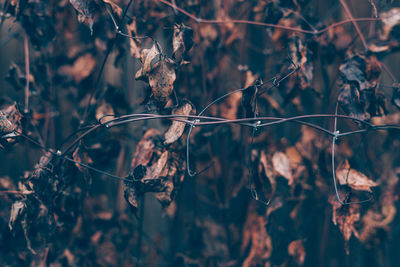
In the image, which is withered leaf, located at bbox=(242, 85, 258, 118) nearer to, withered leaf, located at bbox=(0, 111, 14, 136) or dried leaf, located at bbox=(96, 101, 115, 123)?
dried leaf, located at bbox=(96, 101, 115, 123)

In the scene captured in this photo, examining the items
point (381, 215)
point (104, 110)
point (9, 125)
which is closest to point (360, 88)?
point (381, 215)

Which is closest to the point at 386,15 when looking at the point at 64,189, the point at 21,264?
the point at 64,189

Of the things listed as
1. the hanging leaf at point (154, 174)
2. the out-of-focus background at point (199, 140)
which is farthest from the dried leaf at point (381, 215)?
the hanging leaf at point (154, 174)

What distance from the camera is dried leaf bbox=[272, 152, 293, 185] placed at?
113 cm

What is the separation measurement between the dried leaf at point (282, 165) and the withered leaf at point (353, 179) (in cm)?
16

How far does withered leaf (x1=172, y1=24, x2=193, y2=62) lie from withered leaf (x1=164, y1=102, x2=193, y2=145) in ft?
0.49

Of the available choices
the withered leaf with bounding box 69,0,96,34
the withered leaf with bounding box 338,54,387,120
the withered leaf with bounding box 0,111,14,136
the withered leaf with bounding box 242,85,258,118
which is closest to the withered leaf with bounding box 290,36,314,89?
the withered leaf with bounding box 338,54,387,120

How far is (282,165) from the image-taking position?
1141 millimetres

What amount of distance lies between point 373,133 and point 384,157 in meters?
0.17

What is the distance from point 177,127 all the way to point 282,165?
413 millimetres

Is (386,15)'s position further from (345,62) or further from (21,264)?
(21,264)

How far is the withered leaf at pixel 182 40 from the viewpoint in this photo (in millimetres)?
979

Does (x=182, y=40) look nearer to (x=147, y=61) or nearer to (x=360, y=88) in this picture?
(x=147, y=61)

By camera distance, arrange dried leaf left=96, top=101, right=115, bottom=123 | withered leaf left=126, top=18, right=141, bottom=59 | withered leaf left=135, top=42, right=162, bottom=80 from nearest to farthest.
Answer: withered leaf left=135, top=42, right=162, bottom=80 → withered leaf left=126, top=18, right=141, bottom=59 → dried leaf left=96, top=101, right=115, bottom=123
